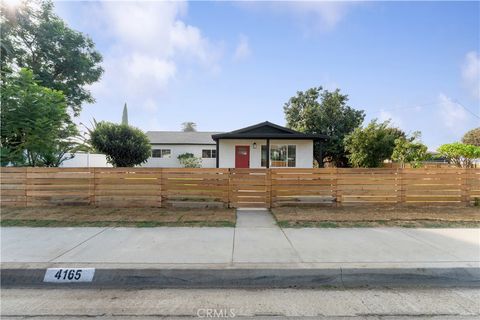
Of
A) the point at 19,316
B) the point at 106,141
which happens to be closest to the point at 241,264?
the point at 19,316

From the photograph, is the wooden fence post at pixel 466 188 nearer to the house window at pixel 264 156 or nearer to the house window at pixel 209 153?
the house window at pixel 264 156

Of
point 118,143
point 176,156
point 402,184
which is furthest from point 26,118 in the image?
point 176,156

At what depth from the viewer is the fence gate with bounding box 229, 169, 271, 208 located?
325 inches

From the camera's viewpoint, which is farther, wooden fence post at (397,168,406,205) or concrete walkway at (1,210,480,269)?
wooden fence post at (397,168,406,205)

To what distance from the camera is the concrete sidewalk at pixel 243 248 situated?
3.94 meters

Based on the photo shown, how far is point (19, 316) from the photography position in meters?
2.91

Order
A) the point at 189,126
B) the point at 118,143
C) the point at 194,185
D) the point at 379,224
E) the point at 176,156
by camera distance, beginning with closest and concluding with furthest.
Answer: the point at 379,224
the point at 194,185
the point at 118,143
the point at 176,156
the point at 189,126

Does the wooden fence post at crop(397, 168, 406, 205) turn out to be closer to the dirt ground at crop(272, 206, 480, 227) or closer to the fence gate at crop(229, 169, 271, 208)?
the dirt ground at crop(272, 206, 480, 227)

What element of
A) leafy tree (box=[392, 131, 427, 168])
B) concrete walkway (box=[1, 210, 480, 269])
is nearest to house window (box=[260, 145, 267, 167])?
leafy tree (box=[392, 131, 427, 168])

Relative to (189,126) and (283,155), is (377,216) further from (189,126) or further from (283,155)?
(189,126)

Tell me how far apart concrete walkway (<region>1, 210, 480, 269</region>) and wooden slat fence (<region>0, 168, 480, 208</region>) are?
2190 mm

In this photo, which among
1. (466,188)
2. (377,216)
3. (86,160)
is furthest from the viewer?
(86,160)

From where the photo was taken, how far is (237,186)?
8.27 meters

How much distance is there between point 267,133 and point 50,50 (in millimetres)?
18095
